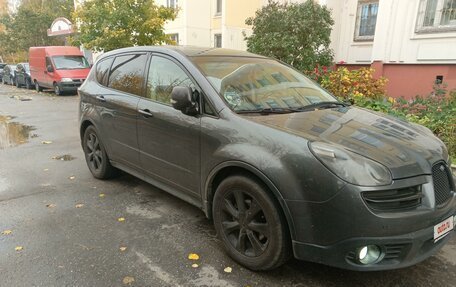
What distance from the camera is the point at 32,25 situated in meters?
31.4

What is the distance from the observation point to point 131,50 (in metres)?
4.32

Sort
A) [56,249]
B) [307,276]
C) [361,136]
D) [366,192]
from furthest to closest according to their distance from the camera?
[56,249], [307,276], [361,136], [366,192]

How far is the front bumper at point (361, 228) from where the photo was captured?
2.25 m

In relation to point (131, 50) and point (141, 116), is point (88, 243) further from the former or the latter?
point (131, 50)

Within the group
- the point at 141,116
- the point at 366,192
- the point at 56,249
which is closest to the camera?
the point at 366,192

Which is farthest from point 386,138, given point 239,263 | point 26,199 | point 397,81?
point 397,81

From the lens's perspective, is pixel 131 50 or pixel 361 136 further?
pixel 131 50

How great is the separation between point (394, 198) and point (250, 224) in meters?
1.08

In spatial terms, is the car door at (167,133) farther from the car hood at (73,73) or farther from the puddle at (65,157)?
the car hood at (73,73)

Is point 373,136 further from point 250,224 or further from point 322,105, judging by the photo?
point 250,224

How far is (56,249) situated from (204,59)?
2293 mm

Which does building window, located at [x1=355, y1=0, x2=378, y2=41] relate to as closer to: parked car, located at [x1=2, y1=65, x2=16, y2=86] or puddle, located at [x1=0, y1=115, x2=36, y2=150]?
puddle, located at [x1=0, y1=115, x2=36, y2=150]

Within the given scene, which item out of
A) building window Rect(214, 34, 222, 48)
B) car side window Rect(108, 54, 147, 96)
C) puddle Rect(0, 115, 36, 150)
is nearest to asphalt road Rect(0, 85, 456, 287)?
car side window Rect(108, 54, 147, 96)

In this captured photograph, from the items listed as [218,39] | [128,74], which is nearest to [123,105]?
[128,74]
